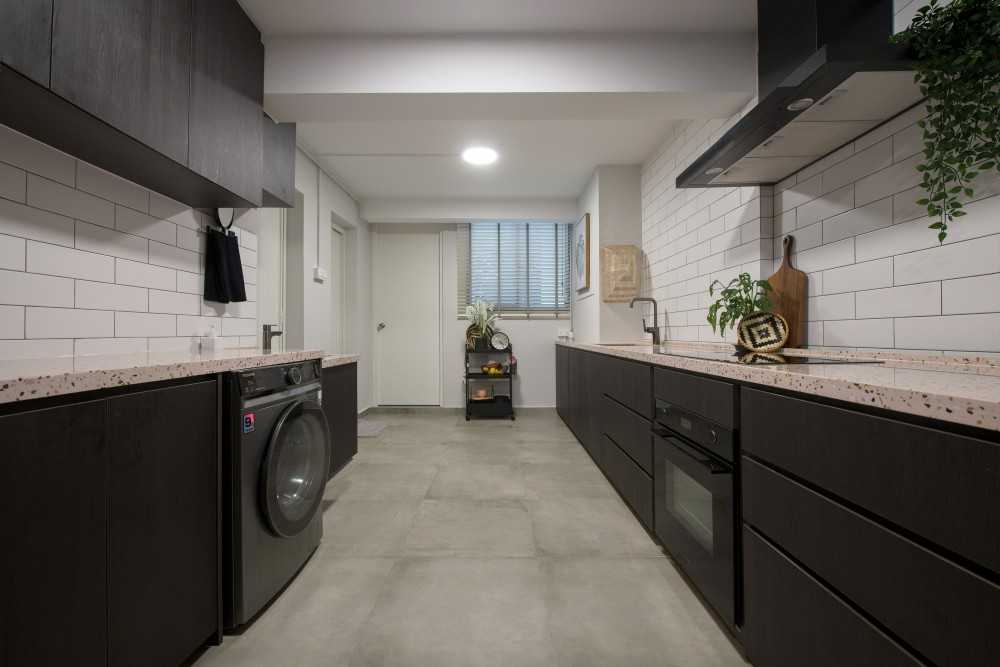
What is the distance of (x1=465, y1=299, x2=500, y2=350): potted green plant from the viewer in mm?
4906

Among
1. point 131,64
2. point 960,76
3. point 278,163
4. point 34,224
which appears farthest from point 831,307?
point 34,224

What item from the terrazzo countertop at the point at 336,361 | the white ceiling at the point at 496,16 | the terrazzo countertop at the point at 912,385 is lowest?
the terrazzo countertop at the point at 336,361

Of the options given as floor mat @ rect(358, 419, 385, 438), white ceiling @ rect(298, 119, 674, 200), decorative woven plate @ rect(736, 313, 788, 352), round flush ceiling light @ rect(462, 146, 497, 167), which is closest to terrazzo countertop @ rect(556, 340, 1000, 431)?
decorative woven plate @ rect(736, 313, 788, 352)

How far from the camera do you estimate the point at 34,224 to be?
134 cm

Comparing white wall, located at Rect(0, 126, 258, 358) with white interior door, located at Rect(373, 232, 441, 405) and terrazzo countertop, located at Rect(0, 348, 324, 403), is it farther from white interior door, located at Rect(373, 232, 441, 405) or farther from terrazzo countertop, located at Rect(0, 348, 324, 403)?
white interior door, located at Rect(373, 232, 441, 405)

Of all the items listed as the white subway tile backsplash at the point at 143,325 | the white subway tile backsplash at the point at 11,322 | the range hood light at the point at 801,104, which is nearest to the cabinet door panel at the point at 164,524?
the white subway tile backsplash at the point at 11,322

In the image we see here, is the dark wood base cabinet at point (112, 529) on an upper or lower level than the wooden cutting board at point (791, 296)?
lower

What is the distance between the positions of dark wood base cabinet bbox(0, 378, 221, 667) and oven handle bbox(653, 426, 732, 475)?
1.49 metres

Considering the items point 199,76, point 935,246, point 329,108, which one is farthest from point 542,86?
point 935,246

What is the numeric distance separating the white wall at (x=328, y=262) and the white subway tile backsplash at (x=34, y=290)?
1965mm

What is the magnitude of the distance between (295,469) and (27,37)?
4.70 ft

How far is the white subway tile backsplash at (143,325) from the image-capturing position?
1642 mm

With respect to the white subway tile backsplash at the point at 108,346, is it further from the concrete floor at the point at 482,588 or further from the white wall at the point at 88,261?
the concrete floor at the point at 482,588

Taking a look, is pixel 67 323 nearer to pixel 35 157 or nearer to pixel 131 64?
pixel 35 157
